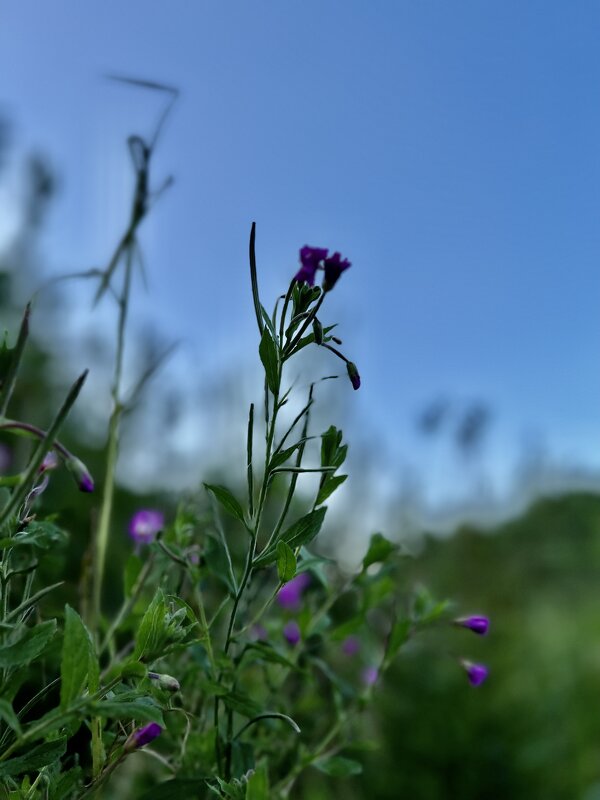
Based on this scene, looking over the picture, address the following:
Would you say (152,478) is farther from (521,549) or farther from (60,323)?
(521,549)

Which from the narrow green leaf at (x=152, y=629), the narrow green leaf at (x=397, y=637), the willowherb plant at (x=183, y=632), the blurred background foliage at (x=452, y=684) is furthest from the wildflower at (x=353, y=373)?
the blurred background foliage at (x=452, y=684)

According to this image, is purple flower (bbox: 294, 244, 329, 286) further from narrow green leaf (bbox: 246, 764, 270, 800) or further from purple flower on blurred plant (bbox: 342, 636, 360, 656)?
purple flower on blurred plant (bbox: 342, 636, 360, 656)

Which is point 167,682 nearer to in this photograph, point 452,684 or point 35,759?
point 35,759

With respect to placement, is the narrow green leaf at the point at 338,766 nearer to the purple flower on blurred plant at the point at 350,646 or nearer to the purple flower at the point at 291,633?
the purple flower at the point at 291,633

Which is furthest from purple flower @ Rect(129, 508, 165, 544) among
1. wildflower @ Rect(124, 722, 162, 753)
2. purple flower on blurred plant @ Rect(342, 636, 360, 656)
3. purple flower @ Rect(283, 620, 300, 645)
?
purple flower on blurred plant @ Rect(342, 636, 360, 656)

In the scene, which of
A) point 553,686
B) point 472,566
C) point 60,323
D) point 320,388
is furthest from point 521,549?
point 60,323

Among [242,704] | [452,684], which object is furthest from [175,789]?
[452,684]

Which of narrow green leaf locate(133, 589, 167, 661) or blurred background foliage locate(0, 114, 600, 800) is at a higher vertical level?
narrow green leaf locate(133, 589, 167, 661)
